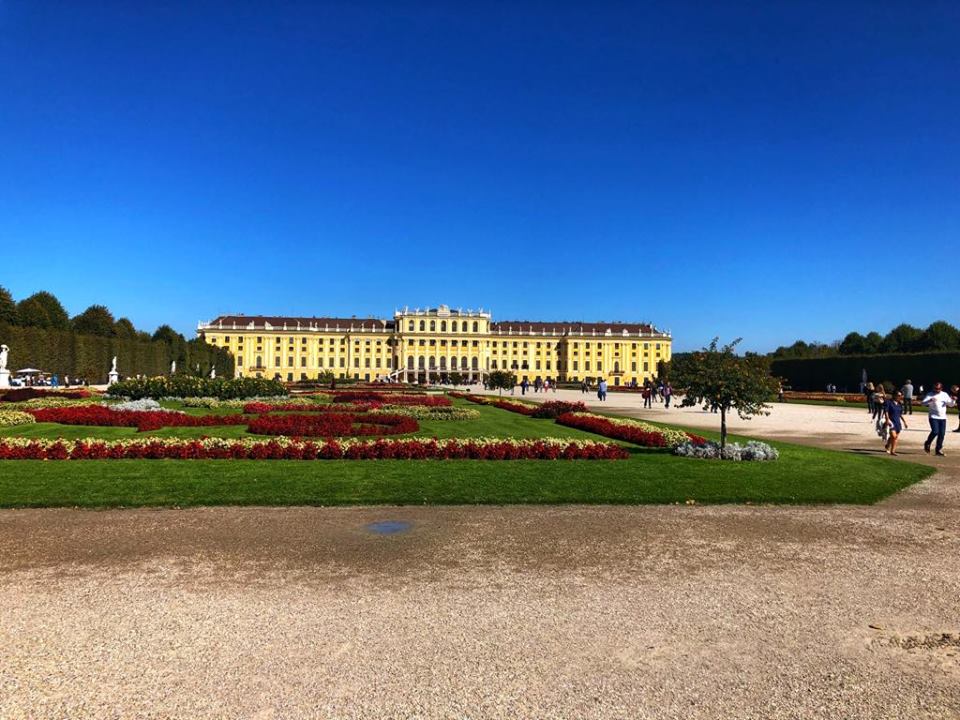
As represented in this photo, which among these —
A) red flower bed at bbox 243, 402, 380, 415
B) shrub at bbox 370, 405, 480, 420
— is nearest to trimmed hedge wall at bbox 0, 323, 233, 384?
red flower bed at bbox 243, 402, 380, 415

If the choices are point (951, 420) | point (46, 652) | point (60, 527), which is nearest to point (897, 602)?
point (46, 652)

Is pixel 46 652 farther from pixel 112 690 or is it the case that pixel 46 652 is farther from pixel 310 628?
pixel 310 628

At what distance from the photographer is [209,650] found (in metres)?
3.57

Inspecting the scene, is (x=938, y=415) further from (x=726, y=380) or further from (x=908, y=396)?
(x=908, y=396)

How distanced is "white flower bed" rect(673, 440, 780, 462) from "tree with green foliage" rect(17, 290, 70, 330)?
54.6 meters

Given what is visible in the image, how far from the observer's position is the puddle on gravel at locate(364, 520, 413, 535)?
6.19 metres

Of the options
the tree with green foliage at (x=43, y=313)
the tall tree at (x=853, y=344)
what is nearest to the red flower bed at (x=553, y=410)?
the tree with green foliage at (x=43, y=313)

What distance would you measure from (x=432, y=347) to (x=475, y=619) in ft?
360

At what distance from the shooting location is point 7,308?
172 ft

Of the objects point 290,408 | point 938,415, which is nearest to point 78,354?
point 290,408

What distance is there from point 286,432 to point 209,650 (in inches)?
419

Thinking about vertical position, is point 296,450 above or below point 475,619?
above

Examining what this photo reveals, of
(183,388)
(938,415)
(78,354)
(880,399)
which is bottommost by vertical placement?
(938,415)

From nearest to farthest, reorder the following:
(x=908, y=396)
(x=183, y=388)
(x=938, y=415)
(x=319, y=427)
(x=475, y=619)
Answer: (x=475, y=619), (x=938, y=415), (x=319, y=427), (x=183, y=388), (x=908, y=396)
